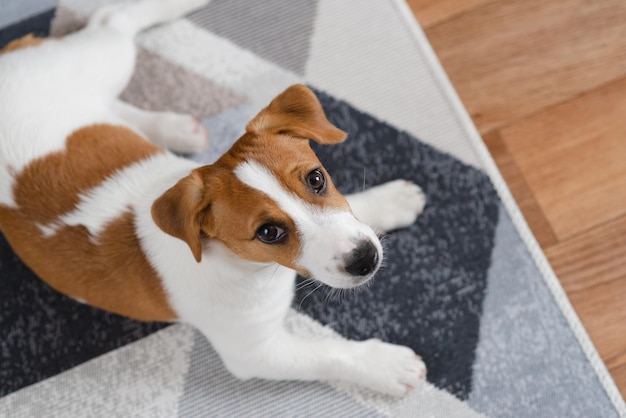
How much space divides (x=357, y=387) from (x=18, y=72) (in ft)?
5.23

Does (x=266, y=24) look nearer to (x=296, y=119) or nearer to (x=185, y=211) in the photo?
(x=296, y=119)

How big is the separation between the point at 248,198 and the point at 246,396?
40.3 inches

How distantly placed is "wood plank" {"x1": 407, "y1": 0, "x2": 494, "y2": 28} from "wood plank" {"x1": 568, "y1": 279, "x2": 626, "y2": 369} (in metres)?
1.23

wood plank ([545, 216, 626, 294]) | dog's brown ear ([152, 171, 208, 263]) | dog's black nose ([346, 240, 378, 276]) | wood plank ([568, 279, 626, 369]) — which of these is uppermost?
dog's brown ear ([152, 171, 208, 263])

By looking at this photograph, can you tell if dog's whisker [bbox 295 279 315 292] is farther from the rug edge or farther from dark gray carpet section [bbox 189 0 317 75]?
dark gray carpet section [bbox 189 0 317 75]

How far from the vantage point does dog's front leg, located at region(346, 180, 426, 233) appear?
2301 millimetres

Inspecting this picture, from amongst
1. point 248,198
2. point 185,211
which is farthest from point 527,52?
point 185,211

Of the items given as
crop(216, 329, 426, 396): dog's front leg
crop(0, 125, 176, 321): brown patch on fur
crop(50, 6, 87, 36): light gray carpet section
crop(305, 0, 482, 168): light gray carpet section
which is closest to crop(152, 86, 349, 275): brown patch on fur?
crop(0, 125, 176, 321): brown patch on fur

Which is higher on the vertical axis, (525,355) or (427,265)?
(427,265)

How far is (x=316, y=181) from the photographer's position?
5.26ft

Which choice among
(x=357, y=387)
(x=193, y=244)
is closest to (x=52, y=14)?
(x=193, y=244)

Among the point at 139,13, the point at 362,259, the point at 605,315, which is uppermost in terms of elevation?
the point at 139,13

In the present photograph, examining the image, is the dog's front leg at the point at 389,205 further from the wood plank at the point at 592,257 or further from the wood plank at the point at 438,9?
the wood plank at the point at 438,9

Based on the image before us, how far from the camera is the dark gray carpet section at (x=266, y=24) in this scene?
102 inches
